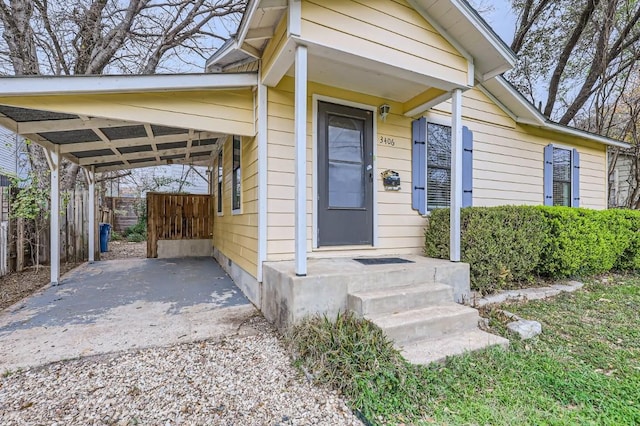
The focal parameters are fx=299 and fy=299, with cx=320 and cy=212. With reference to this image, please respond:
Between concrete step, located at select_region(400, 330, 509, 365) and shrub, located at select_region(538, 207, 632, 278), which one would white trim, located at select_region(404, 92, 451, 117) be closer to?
shrub, located at select_region(538, 207, 632, 278)

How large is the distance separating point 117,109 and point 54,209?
9.48 ft

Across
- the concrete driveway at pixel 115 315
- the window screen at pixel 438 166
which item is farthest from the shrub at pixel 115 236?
the window screen at pixel 438 166

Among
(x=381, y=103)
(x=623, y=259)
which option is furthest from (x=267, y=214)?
(x=623, y=259)

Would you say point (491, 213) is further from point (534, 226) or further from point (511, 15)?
point (511, 15)

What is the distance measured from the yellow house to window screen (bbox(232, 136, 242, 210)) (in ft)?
0.11

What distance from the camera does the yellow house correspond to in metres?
2.82

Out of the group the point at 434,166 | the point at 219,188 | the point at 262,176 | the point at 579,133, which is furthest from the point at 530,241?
the point at 219,188

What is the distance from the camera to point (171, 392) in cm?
201

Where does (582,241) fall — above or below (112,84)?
below

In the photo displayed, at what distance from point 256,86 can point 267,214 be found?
154 centimetres

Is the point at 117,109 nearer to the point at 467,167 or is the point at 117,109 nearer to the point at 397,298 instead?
the point at 397,298

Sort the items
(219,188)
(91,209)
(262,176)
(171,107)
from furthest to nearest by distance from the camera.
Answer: (219,188), (91,209), (262,176), (171,107)

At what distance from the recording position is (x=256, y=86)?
358 cm

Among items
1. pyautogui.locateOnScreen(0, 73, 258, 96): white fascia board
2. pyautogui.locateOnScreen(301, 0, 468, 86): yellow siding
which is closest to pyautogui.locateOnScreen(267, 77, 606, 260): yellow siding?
pyautogui.locateOnScreen(0, 73, 258, 96): white fascia board
